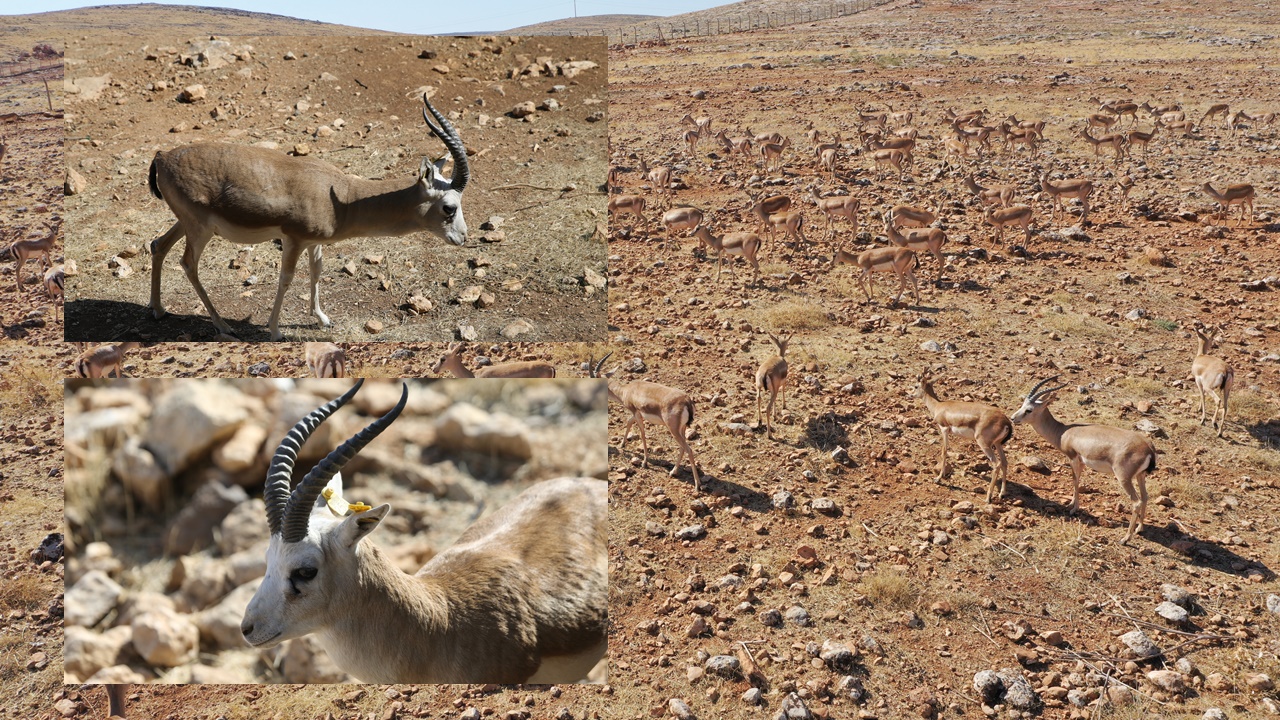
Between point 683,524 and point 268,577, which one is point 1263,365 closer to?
point 683,524

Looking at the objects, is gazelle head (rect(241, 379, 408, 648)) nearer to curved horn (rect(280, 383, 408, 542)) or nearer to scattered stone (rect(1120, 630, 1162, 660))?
curved horn (rect(280, 383, 408, 542))

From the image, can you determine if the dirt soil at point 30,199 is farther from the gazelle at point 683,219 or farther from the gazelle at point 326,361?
the gazelle at point 683,219

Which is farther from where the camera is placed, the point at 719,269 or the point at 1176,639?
the point at 719,269

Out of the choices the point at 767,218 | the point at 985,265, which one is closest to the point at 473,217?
the point at 767,218

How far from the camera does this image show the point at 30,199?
14594 mm

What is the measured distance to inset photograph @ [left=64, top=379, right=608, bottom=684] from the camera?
149 inches

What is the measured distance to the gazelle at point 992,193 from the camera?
14273 millimetres

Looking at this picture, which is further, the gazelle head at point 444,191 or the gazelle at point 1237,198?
the gazelle at point 1237,198

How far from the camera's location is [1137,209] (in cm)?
1483

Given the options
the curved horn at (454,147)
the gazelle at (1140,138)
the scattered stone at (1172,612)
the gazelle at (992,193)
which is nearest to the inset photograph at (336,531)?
the scattered stone at (1172,612)

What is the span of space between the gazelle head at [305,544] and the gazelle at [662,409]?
3534 mm

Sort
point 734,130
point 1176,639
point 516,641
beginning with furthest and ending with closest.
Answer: point 734,130 → point 1176,639 → point 516,641

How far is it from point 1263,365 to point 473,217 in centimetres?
969

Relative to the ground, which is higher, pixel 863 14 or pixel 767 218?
pixel 863 14
